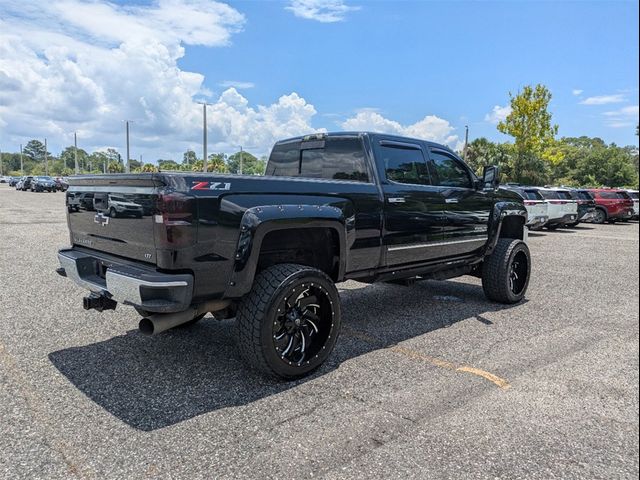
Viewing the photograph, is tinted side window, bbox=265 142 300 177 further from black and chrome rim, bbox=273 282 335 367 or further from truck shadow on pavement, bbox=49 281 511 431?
black and chrome rim, bbox=273 282 335 367

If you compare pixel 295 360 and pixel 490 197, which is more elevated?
pixel 490 197

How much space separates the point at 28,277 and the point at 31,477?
5.53m

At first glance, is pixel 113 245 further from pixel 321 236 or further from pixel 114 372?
pixel 321 236

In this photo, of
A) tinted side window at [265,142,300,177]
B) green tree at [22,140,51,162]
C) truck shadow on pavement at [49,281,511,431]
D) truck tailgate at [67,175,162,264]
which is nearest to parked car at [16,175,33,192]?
tinted side window at [265,142,300,177]

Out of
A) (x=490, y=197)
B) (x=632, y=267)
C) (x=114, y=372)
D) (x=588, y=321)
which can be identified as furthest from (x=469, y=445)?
(x=632, y=267)

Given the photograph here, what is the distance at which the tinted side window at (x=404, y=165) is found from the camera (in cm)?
485

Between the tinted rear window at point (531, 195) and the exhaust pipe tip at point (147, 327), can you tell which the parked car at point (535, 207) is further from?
the exhaust pipe tip at point (147, 327)

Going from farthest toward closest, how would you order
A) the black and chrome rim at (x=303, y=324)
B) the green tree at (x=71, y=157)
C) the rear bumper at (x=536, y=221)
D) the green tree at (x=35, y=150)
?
the green tree at (x=35, y=150)
the green tree at (x=71, y=157)
the rear bumper at (x=536, y=221)
the black and chrome rim at (x=303, y=324)

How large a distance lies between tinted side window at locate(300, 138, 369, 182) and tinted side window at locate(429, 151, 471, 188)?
1128 mm

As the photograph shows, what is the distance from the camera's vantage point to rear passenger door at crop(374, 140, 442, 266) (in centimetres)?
467

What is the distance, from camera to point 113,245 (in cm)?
381

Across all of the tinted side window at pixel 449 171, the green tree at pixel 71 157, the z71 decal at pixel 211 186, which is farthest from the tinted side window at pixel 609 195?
the green tree at pixel 71 157

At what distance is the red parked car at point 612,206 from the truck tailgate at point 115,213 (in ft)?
76.5

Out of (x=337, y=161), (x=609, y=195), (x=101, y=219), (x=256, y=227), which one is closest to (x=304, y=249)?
(x=256, y=227)
